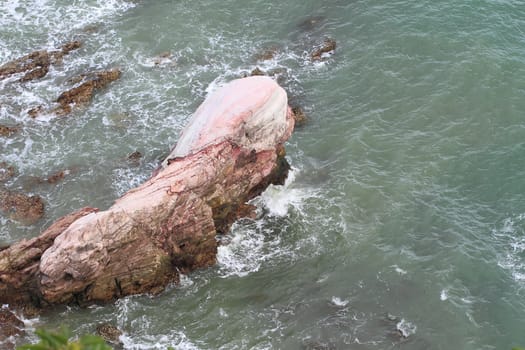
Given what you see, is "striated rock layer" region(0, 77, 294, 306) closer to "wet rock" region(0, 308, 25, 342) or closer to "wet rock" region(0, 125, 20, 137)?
"wet rock" region(0, 308, 25, 342)

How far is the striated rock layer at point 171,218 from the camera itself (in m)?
22.8

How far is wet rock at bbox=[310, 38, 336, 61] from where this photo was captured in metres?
36.0

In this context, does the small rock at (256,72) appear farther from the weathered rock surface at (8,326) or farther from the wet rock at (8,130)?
the weathered rock surface at (8,326)

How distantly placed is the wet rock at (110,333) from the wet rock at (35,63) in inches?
704

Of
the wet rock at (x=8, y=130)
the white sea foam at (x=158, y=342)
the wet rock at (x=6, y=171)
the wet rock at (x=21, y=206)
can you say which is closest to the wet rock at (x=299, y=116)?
the wet rock at (x=21, y=206)

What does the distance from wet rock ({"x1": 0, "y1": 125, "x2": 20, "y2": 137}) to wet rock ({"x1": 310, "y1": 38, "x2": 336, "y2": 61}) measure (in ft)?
54.5

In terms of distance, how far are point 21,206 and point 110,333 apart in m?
8.59

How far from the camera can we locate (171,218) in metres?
24.3

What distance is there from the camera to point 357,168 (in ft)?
97.3

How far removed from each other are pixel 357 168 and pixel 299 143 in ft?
10.9

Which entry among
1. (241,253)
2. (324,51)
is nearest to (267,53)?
(324,51)

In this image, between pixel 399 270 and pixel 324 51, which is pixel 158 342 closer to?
pixel 399 270

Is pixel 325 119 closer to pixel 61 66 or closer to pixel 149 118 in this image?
pixel 149 118

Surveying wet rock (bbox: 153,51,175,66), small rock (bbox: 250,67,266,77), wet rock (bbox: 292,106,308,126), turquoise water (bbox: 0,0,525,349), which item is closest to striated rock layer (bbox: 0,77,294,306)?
turquoise water (bbox: 0,0,525,349)
